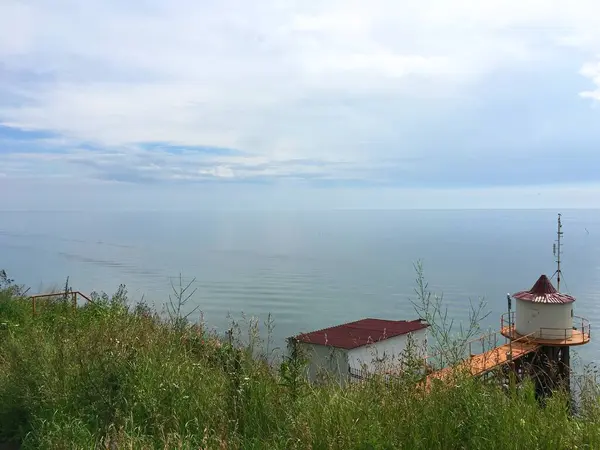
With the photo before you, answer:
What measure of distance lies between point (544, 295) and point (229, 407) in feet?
65.6

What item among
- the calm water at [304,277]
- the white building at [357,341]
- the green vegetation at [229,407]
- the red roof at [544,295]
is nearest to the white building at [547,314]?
the red roof at [544,295]

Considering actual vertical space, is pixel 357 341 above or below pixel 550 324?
below

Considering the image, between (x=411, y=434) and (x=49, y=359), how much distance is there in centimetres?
417

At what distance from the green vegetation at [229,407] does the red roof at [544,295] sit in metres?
18.4

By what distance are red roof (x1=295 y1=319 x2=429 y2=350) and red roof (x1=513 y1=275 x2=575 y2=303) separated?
467cm

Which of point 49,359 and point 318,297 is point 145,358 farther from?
point 318,297

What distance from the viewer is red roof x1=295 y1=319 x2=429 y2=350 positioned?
1973 centimetres

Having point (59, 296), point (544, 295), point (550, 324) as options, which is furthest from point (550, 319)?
point (59, 296)

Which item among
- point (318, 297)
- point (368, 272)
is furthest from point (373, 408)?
point (368, 272)

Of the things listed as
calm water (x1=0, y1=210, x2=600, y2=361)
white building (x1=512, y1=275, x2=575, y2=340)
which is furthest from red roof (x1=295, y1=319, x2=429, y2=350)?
calm water (x1=0, y1=210, x2=600, y2=361)

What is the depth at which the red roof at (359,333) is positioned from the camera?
64.7 feet

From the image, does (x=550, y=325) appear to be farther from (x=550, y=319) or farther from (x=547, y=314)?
(x=547, y=314)

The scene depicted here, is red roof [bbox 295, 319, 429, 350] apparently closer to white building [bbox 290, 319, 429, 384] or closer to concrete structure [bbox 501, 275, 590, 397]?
white building [bbox 290, 319, 429, 384]

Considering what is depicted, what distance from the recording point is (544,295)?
21.2m
